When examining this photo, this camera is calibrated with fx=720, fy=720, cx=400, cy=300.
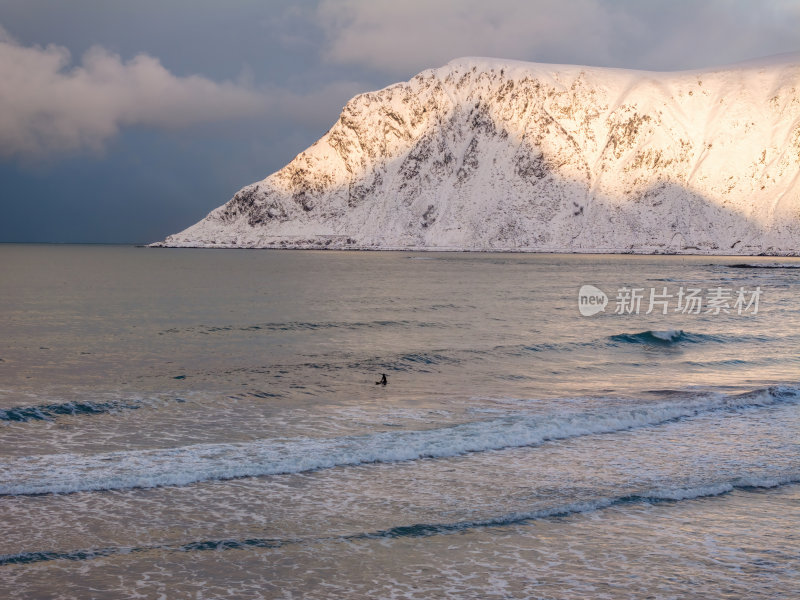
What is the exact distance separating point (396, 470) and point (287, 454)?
1.93m

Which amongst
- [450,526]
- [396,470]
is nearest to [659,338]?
[396,470]

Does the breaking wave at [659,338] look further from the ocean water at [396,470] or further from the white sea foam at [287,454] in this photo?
the white sea foam at [287,454]

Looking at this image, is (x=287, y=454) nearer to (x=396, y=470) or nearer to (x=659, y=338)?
(x=396, y=470)

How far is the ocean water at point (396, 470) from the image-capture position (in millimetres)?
7520

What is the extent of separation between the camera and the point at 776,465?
11414 mm

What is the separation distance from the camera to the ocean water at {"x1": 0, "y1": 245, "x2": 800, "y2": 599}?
7520 mm

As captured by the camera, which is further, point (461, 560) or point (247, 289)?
point (247, 289)

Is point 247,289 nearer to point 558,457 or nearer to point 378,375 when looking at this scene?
point 378,375

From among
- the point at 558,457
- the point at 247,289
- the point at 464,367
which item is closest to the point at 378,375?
the point at 464,367

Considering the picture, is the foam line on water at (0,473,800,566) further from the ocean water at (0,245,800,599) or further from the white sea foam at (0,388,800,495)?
the white sea foam at (0,388,800,495)

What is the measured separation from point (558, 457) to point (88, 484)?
725 cm

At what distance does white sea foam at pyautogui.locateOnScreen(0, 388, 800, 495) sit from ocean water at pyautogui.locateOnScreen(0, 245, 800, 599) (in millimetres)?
56

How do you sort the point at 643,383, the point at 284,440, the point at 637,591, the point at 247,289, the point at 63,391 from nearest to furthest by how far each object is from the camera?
the point at 637,591
the point at 284,440
the point at 63,391
the point at 643,383
the point at 247,289

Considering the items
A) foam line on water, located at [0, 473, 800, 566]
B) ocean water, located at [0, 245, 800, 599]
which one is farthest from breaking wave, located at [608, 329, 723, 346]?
foam line on water, located at [0, 473, 800, 566]
